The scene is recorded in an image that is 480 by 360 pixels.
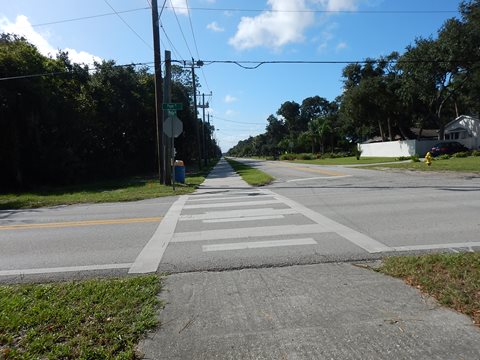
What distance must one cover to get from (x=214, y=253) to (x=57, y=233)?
Result: 13.5ft

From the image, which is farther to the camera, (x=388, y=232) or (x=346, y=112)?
(x=346, y=112)

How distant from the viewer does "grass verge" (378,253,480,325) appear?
13.1 feet

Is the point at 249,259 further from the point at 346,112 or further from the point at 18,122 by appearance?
the point at 346,112

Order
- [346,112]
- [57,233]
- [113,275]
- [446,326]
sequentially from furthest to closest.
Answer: [346,112], [57,233], [113,275], [446,326]

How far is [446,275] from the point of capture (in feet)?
15.5

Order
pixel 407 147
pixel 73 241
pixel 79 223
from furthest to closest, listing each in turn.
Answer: pixel 407 147, pixel 79 223, pixel 73 241

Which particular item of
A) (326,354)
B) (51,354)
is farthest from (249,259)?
(51,354)

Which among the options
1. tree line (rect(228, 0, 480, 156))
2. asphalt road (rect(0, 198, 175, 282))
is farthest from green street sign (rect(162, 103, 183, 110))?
tree line (rect(228, 0, 480, 156))

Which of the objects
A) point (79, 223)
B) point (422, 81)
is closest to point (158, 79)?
point (79, 223)

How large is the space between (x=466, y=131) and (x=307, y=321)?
5582cm

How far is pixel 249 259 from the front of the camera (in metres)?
5.93

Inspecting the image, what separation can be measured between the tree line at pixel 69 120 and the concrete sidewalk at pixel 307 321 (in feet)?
66.1

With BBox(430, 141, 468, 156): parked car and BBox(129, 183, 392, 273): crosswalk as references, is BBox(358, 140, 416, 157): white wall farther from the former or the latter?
BBox(129, 183, 392, 273): crosswalk

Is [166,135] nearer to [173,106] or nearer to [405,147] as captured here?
[173,106]
